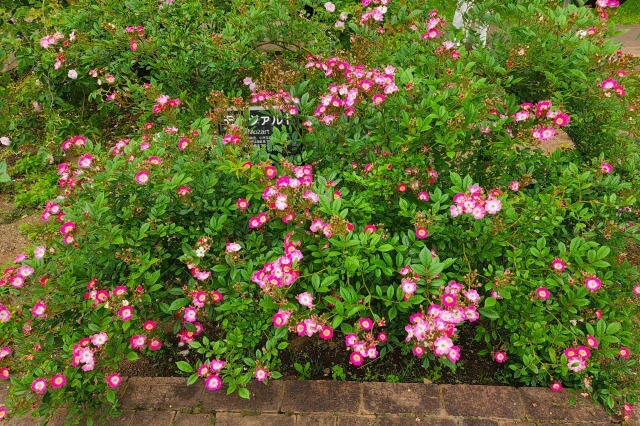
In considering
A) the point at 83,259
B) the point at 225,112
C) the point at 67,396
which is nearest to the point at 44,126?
the point at 225,112

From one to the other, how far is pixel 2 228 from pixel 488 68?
3692 mm

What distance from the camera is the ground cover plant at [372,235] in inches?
81.0

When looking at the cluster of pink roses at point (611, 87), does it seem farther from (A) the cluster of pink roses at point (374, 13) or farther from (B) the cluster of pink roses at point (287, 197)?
(B) the cluster of pink roses at point (287, 197)

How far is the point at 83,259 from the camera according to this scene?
2.18 meters

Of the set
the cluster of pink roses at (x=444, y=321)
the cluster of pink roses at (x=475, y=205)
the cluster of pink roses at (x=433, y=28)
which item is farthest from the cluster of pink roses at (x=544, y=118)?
the cluster of pink roses at (x=444, y=321)

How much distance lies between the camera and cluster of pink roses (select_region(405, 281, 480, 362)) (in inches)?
73.5

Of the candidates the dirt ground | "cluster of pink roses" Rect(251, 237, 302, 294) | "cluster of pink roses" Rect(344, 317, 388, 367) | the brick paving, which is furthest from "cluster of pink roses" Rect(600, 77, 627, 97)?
the dirt ground

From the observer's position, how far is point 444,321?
6.22 ft

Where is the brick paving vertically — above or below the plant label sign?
below

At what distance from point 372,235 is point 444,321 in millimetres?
455

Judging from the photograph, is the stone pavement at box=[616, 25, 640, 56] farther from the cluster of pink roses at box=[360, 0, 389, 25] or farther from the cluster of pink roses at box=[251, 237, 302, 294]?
the cluster of pink roses at box=[251, 237, 302, 294]

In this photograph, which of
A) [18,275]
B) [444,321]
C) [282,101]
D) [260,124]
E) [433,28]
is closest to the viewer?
[444,321]

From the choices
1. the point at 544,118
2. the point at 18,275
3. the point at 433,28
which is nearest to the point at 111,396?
the point at 18,275

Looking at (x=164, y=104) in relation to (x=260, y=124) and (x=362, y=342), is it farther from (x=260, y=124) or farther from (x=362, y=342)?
A: (x=362, y=342)
